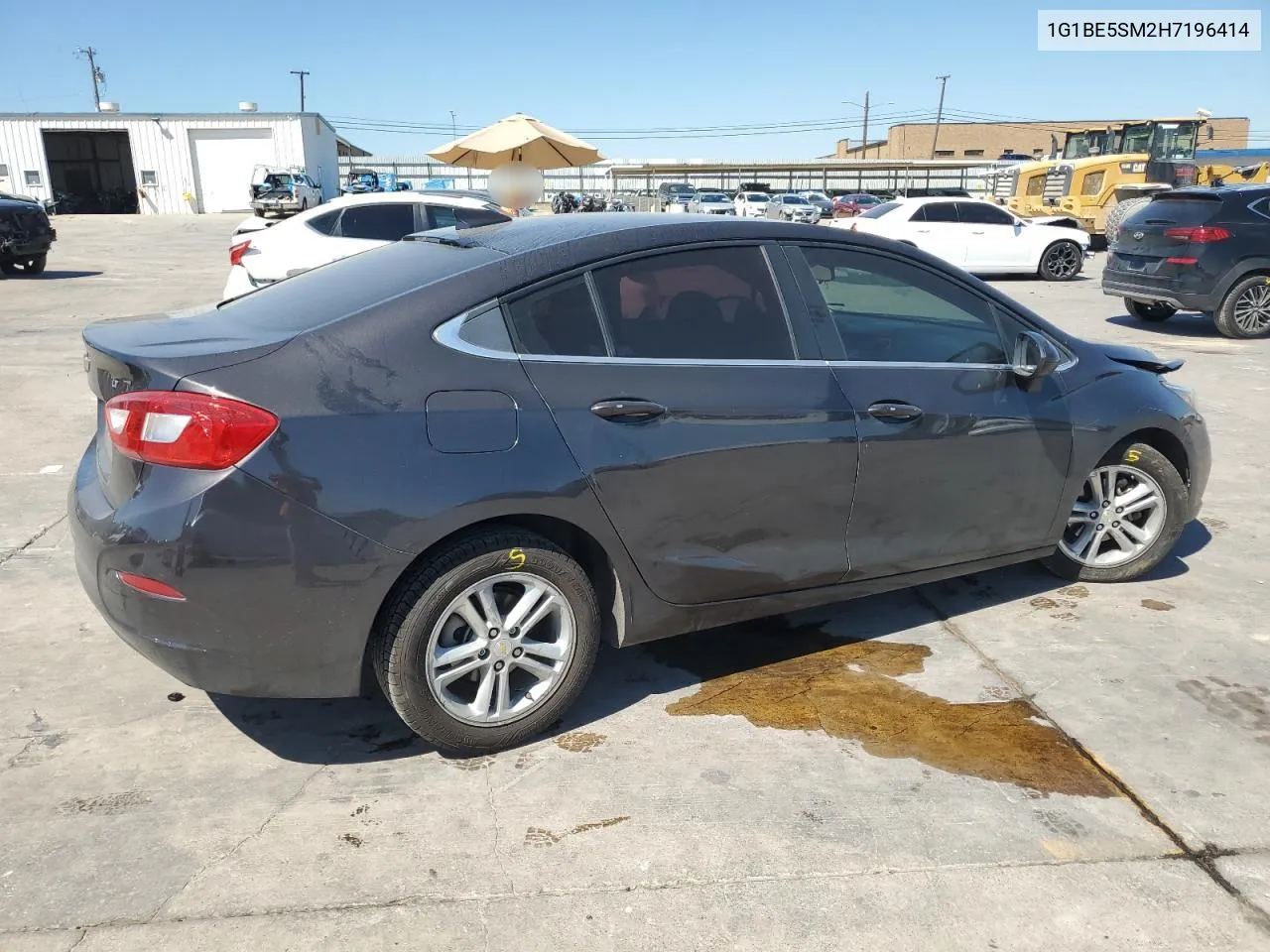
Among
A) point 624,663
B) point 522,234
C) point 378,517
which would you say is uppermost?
point 522,234

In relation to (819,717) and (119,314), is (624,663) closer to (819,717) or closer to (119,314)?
(819,717)

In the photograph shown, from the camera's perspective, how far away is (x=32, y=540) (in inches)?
193

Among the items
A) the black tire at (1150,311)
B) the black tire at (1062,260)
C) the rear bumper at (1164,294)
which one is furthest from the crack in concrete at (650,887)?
the black tire at (1062,260)

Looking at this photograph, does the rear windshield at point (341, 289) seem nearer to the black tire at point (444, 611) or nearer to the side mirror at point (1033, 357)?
the black tire at point (444, 611)

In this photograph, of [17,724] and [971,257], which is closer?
[17,724]

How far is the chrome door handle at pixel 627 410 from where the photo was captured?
9.90ft

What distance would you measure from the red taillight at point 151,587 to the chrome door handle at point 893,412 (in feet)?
7.52

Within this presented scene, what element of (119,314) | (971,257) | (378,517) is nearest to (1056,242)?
(971,257)

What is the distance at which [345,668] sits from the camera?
9.28 feet

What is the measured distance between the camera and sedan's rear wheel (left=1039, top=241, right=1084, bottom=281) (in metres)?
18.0

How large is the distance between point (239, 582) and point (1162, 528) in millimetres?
3883

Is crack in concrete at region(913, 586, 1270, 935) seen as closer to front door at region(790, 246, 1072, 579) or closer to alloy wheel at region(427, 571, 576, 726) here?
front door at region(790, 246, 1072, 579)

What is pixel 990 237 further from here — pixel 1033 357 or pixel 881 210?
pixel 1033 357

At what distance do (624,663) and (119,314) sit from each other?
11848 mm
